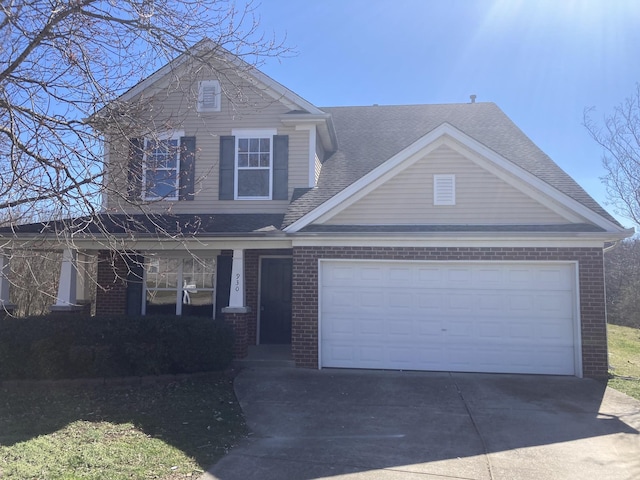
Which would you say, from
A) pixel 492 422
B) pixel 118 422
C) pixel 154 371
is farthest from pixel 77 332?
pixel 492 422

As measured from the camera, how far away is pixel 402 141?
48.7ft

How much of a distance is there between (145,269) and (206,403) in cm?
575

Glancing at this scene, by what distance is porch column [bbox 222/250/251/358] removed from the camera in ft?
34.9

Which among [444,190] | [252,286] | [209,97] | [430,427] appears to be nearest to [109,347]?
[252,286]

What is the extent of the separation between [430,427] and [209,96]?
9.63 meters

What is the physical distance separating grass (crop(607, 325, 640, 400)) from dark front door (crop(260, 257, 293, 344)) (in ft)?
23.5

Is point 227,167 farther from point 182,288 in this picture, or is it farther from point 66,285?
point 66,285

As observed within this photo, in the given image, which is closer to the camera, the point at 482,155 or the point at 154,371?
the point at 154,371

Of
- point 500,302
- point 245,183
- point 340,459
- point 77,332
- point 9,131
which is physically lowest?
point 340,459

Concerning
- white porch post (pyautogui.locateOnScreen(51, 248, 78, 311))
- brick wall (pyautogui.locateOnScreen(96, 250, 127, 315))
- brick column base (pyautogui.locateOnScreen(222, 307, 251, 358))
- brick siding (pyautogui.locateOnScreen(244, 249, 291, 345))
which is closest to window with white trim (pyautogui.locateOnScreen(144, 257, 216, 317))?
brick wall (pyautogui.locateOnScreen(96, 250, 127, 315))

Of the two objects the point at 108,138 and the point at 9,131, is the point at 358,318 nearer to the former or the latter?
the point at 108,138

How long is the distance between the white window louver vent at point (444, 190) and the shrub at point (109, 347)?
5128mm

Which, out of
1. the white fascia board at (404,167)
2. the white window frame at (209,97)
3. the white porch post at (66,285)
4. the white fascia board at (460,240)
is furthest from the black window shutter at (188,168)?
the white fascia board at (460,240)

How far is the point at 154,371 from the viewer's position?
9.29 meters
